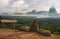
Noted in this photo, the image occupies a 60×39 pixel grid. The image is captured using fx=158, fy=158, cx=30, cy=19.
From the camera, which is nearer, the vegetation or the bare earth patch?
the bare earth patch

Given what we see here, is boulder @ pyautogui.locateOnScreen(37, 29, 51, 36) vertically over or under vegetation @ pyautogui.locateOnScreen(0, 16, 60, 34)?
under

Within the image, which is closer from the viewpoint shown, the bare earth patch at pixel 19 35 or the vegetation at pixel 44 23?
the bare earth patch at pixel 19 35

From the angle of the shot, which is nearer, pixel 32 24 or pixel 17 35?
pixel 17 35

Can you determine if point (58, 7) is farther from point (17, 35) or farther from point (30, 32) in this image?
point (17, 35)

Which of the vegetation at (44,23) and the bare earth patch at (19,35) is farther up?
the vegetation at (44,23)

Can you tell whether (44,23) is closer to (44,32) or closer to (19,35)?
(44,32)

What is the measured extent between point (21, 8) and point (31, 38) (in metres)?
0.87

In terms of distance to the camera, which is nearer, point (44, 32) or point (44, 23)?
point (44, 32)

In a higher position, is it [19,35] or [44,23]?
[44,23]

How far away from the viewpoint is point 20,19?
4277 millimetres

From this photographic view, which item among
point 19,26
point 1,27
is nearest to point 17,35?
point 19,26

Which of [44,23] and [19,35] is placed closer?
[19,35]

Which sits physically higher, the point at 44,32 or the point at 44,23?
the point at 44,23

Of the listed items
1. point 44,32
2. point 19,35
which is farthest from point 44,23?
point 19,35
